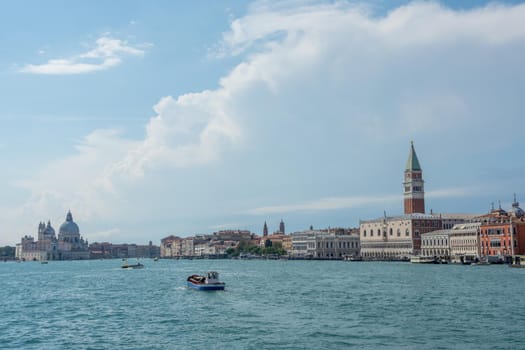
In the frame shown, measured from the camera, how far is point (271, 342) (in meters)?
21.5

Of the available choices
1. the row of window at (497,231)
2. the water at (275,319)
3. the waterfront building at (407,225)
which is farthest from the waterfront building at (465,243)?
the water at (275,319)

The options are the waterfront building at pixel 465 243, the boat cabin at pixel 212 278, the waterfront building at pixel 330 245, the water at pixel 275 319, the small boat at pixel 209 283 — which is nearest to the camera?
the water at pixel 275 319

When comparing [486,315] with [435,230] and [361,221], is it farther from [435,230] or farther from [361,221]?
[361,221]

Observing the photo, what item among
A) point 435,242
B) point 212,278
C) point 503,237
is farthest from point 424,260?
point 212,278

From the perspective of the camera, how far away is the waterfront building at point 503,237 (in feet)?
266

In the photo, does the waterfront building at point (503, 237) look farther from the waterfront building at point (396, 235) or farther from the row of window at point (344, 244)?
the row of window at point (344, 244)

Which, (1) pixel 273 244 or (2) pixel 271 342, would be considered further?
(1) pixel 273 244

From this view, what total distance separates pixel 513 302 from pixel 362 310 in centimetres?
799

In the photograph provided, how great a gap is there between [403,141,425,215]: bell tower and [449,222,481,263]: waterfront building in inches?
853

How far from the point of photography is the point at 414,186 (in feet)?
398

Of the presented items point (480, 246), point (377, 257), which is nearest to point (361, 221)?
point (377, 257)

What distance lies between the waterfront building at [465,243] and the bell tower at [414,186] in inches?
853

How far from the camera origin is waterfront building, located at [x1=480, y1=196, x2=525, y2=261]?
81188 millimetres

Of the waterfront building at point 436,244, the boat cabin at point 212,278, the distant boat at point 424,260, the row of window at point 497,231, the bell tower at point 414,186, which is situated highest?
the bell tower at point 414,186
